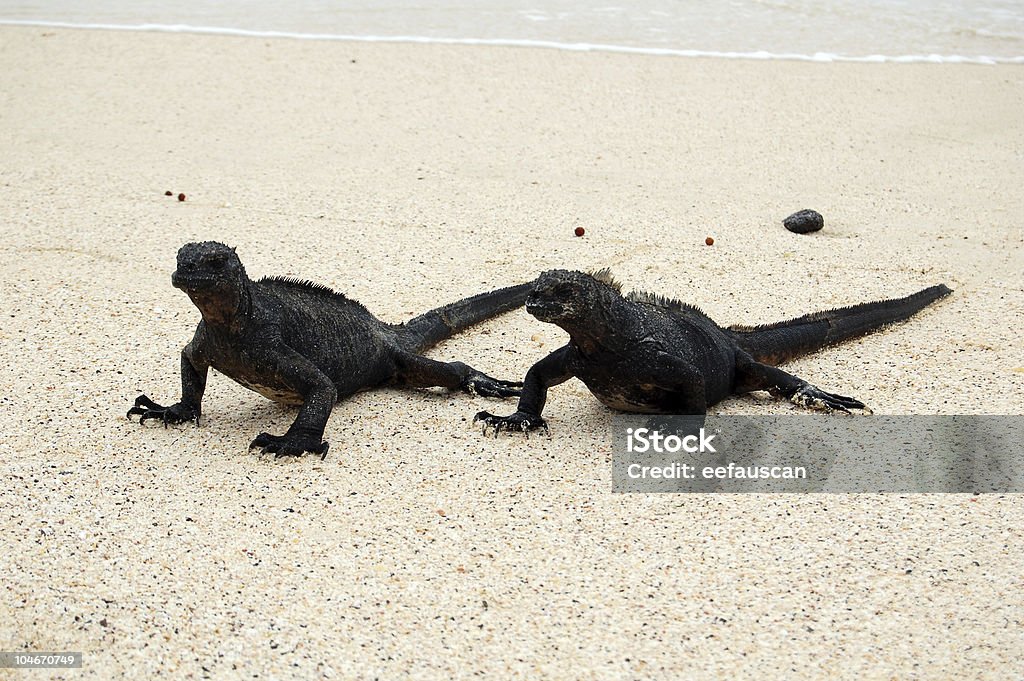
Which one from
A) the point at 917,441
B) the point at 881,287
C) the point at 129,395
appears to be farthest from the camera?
the point at 881,287

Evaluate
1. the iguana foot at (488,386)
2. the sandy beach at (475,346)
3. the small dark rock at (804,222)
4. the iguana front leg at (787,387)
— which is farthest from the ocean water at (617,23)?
the iguana front leg at (787,387)

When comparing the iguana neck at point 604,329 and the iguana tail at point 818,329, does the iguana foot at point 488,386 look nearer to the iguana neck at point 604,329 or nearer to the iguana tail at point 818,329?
the iguana neck at point 604,329

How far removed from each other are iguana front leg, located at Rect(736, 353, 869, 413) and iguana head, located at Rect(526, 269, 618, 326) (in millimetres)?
862

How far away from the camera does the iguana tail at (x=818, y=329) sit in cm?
491

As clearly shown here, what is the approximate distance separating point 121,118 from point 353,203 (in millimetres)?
2638

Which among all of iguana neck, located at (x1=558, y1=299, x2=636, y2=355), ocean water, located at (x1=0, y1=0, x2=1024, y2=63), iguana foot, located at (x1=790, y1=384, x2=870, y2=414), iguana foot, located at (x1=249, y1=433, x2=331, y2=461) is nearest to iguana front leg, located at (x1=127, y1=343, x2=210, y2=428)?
iguana foot, located at (x1=249, y1=433, x2=331, y2=461)

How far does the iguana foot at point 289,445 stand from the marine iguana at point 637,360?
0.65 metres

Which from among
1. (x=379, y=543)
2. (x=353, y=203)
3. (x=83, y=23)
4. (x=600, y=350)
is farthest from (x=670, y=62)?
(x=379, y=543)

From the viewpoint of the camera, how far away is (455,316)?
17.6 feet

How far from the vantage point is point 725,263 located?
20.7 ft

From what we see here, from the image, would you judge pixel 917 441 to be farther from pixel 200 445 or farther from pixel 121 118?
pixel 121 118

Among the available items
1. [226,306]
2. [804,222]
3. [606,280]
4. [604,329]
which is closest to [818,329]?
[606,280]

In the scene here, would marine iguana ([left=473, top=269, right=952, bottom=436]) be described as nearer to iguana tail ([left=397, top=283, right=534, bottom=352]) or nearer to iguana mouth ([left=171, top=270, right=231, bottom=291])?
iguana tail ([left=397, top=283, right=534, bottom=352])

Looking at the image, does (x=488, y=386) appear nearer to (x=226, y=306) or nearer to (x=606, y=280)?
(x=606, y=280)
